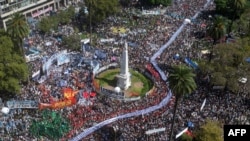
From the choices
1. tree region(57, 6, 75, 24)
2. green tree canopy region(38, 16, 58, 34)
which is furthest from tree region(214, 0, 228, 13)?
green tree canopy region(38, 16, 58, 34)

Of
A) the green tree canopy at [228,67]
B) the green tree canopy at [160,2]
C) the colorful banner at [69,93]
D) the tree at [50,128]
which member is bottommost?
the tree at [50,128]

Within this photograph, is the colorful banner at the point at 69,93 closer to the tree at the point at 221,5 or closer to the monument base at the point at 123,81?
the monument base at the point at 123,81

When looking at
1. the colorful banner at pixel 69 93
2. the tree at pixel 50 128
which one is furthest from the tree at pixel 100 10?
the tree at pixel 50 128

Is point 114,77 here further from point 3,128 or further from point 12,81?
point 3,128

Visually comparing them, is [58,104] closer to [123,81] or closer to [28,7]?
[123,81]

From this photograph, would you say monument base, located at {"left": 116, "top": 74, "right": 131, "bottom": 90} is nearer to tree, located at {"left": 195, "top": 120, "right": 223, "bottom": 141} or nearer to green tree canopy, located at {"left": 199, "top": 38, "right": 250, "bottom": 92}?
green tree canopy, located at {"left": 199, "top": 38, "right": 250, "bottom": 92}
